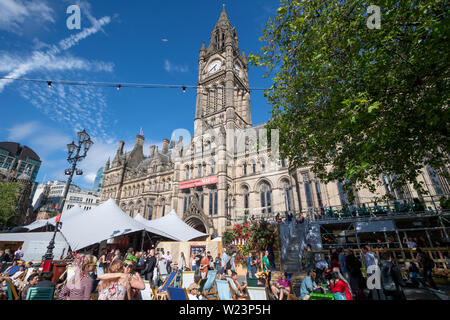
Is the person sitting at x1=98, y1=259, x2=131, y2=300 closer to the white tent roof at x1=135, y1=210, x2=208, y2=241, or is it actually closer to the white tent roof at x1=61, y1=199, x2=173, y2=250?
the white tent roof at x1=61, y1=199, x2=173, y2=250

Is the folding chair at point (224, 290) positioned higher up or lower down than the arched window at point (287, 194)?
lower down

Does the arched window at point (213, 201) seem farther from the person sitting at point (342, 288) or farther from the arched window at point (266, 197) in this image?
the person sitting at point (342, 288)

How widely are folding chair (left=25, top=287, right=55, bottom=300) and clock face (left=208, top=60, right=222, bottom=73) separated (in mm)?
40646

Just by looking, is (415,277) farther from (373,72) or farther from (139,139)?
(139,139)

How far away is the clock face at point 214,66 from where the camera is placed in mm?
39281

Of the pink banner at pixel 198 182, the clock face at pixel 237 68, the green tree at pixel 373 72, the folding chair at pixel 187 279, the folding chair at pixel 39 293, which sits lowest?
the folding chair at pixel 187 279

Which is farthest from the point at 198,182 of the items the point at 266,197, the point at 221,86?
the point at 221,86

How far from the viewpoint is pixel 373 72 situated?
19.4 ft

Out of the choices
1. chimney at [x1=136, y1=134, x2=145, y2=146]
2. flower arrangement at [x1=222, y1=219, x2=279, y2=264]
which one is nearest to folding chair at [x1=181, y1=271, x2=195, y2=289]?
flower arrangement at [x1=222, y1=219, x2=279, y2=264]

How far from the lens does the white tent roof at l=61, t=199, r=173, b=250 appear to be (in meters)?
10.6

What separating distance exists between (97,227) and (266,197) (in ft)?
59.3

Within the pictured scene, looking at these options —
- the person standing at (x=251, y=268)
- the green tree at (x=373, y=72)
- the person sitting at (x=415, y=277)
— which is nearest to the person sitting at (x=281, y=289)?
the green tree at (x=373, y=72)
